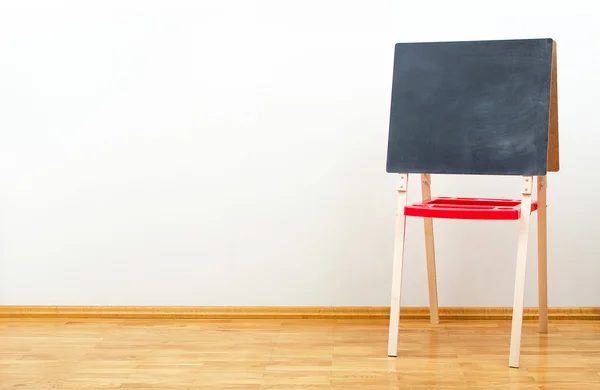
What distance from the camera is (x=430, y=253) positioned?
3.24 meters

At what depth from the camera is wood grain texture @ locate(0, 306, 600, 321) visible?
11.1ft

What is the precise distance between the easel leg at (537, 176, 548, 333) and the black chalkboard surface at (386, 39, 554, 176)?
0.27 metres

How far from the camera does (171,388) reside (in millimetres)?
2504

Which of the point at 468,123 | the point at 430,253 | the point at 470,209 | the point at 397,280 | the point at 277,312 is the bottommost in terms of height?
the point at 277,312

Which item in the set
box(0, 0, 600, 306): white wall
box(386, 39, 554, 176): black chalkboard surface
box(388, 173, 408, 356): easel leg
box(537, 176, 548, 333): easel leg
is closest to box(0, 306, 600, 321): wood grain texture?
box(0, 0, 600, 306): white wall

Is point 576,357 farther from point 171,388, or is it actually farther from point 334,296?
point 171,388

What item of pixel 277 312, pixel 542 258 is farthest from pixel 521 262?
pixel 277 312

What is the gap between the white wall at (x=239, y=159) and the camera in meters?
3.36

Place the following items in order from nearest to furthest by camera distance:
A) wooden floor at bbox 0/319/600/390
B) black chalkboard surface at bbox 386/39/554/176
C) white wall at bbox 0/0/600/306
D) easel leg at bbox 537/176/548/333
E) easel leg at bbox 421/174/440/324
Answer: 1. wooden floor at bbox 0/319/600/390
2. black chalkboard surface at bbox 386/39/554/176
3. easel leg at bbox 537/176/548/333
4. easel leg at bbox 421/174/440/324
5. white wall at bbox 0/0/600/306

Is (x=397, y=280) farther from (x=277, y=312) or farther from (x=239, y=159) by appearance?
(x=239, y=159)

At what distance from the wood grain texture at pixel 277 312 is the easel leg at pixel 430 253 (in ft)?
0.35

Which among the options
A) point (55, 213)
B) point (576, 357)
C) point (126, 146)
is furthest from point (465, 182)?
point (55, 213)

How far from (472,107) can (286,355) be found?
106 cm

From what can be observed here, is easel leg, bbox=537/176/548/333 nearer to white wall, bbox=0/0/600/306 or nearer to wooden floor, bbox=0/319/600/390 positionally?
wooden floor, bbox=0/319/600/390
